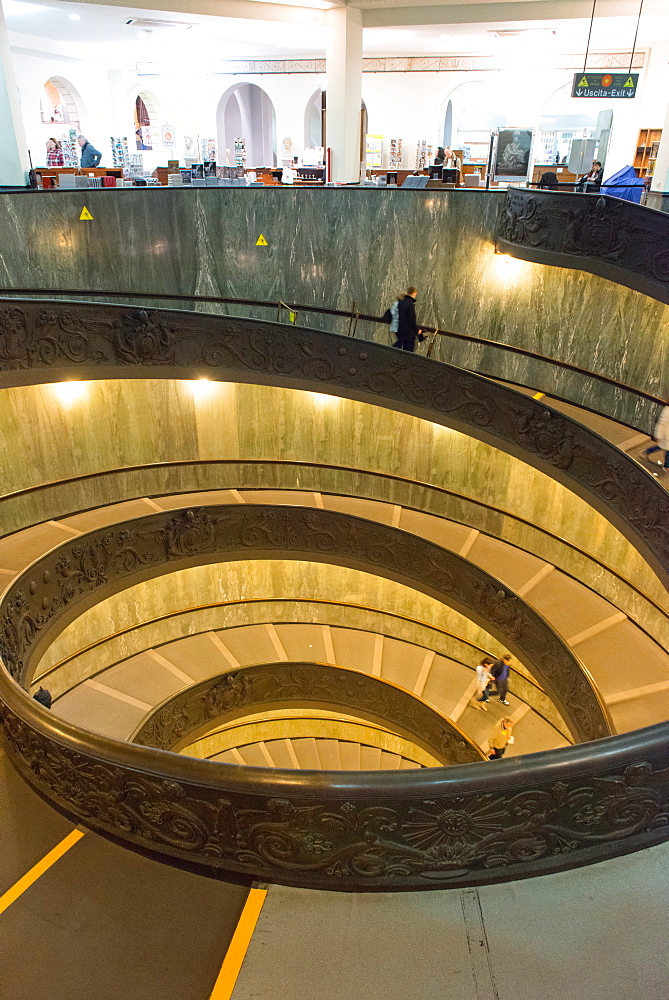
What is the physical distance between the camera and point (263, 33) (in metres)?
16.7

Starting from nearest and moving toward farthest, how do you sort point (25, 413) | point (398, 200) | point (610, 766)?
point (610, 766)
point (25, 413)
point (398, 200)

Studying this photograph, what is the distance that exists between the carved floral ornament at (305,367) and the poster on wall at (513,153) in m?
3.03

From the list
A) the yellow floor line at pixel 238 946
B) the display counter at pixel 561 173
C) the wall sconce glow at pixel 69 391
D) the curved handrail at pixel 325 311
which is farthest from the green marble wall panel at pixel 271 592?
the display counter at pixel 561 173

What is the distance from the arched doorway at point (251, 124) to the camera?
90.5ft

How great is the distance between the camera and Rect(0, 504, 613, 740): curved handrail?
766cm

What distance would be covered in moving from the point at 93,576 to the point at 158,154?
20.9 m

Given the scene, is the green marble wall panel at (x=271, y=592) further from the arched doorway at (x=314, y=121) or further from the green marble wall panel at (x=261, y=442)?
the arched doorway at (x=314, y=121)

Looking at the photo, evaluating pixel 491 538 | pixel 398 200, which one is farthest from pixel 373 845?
pixel 398 200

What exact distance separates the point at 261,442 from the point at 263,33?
1184cm

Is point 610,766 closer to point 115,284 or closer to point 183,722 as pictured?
point 183,722

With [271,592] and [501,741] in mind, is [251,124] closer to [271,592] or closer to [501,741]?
[271,592]

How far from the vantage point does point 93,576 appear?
9.46m

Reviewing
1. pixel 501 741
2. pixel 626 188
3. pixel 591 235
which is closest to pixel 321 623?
pixel 501 741

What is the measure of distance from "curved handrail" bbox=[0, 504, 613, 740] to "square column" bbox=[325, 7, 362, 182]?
762 cm
